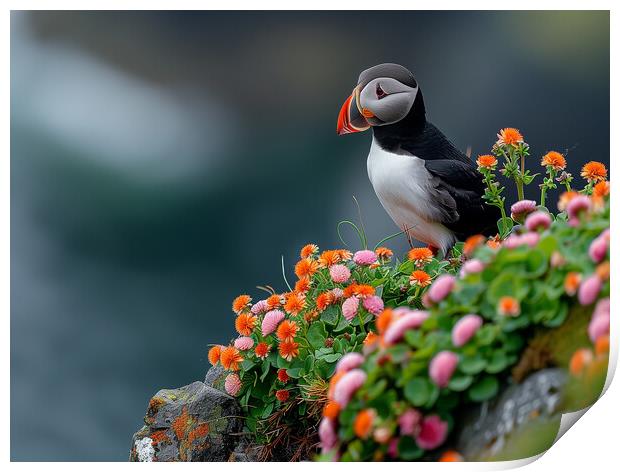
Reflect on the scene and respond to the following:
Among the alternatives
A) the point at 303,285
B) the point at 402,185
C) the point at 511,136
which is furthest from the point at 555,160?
the point at 303,285

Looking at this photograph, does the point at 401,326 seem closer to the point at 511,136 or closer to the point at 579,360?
the point at 579,360

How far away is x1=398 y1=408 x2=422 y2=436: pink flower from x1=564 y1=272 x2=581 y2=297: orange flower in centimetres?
33

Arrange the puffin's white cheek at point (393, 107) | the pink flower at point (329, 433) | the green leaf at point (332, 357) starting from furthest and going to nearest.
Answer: the puffin's white cheek at point (393, 107) → the green leaf at point (332, 357) → the pink flower at point (329, 433)

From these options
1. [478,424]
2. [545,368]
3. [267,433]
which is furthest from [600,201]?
[267,433]

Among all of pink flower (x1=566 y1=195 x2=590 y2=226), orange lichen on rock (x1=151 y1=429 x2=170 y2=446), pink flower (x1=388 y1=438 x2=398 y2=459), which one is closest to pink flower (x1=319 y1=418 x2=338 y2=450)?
pink flower (x1=388 y1=438 x2=398 y2=459)

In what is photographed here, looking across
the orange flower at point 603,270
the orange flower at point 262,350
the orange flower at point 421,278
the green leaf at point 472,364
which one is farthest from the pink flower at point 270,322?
the orange flower at point 603,270

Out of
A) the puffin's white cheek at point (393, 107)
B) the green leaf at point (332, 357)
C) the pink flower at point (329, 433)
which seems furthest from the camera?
the puffin's white cheek at point (393, 107)

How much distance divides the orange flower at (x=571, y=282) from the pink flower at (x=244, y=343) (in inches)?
43.9

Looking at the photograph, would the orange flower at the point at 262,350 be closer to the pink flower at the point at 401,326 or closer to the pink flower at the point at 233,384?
the pink flower at the point at 233,384

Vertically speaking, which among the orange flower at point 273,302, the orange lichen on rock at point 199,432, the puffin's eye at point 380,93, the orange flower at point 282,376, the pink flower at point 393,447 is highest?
the puffin's eye at point 380,93

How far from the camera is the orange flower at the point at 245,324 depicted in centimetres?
228

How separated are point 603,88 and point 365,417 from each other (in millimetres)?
1201

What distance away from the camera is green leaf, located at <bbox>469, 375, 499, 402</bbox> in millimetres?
1368

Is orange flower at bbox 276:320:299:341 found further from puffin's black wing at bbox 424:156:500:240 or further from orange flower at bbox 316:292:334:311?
puffin's black wing at bbox 424:156:500:240
